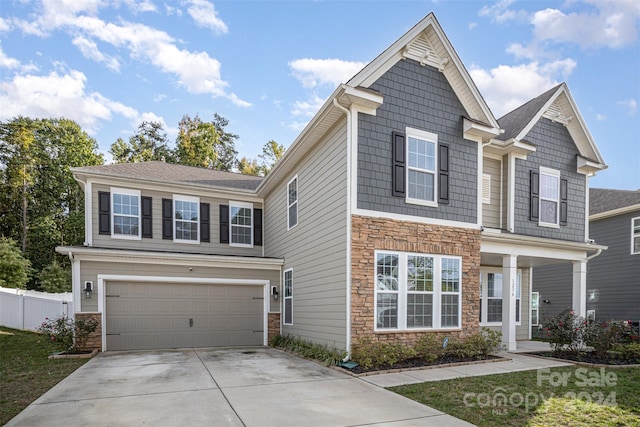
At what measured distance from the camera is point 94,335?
10.6m

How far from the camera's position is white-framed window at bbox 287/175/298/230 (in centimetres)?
1129

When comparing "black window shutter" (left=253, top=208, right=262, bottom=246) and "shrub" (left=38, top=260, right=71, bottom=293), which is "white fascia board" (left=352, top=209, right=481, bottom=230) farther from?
"shrub" (left=38, top=260, right=71, bottom=293)

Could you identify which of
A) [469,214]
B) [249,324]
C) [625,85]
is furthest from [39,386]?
[625,85]

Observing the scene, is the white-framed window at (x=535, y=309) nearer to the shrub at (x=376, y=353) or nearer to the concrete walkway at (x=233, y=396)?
the concrete walkway at (x=233, y=396)

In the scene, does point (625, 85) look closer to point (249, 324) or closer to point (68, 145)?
point (249, 324)

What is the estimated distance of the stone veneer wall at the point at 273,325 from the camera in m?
12.5

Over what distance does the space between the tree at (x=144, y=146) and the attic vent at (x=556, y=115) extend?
26057mm

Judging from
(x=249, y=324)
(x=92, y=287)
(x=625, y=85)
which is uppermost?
(x=625, y=85)

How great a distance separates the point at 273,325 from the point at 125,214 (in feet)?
19.3

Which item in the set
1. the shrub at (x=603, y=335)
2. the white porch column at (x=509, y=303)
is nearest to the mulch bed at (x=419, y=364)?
the white porch column at (x=509, y=303)

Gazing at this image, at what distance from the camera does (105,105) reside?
29938 mm

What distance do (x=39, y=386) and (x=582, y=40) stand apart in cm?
1749

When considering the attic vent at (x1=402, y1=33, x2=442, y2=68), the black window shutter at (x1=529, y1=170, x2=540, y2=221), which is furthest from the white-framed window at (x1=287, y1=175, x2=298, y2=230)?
the black window shutter at (x1=529, y1=170, x2=540, y2=221)

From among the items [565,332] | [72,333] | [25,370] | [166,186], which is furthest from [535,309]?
[25,370]
